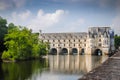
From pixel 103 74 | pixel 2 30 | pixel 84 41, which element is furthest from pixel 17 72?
pixel 84 41

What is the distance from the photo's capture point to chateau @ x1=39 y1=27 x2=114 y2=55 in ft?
264

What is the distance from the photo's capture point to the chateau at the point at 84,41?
80.4m

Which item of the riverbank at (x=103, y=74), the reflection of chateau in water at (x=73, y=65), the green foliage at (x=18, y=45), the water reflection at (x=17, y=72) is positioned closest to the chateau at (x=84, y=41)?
the reflection of chateau in water at (x=73, y=65)

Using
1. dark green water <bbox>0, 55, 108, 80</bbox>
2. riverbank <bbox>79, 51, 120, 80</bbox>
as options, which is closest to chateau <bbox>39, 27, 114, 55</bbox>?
dark green water <bbox>0, 55, 108, 80</bbox>

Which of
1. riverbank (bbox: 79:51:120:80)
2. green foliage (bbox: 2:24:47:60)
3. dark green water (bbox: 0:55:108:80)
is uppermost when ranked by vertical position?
green foliage (bbox: 2:24:47:60)

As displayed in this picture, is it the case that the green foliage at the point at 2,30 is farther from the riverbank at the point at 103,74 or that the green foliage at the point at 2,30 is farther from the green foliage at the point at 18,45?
the riverbank at the point at 103,74

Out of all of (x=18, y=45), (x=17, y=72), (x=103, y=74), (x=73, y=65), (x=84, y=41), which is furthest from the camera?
(x=84, y=41)

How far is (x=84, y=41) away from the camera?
3317 inches

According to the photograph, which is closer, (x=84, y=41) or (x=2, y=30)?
(x=2, y=30)

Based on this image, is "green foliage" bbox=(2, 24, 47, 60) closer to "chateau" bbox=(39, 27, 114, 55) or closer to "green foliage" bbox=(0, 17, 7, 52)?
"green foliage" bbox=(0, 17, 7, 52)

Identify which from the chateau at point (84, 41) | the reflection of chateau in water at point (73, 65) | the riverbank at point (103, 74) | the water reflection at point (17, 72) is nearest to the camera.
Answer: the riverbank at point (103, 74)

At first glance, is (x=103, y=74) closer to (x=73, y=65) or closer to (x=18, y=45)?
(x=73, y=65)

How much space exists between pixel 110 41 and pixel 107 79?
236ft

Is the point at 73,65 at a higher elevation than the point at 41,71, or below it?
Answer: higher
